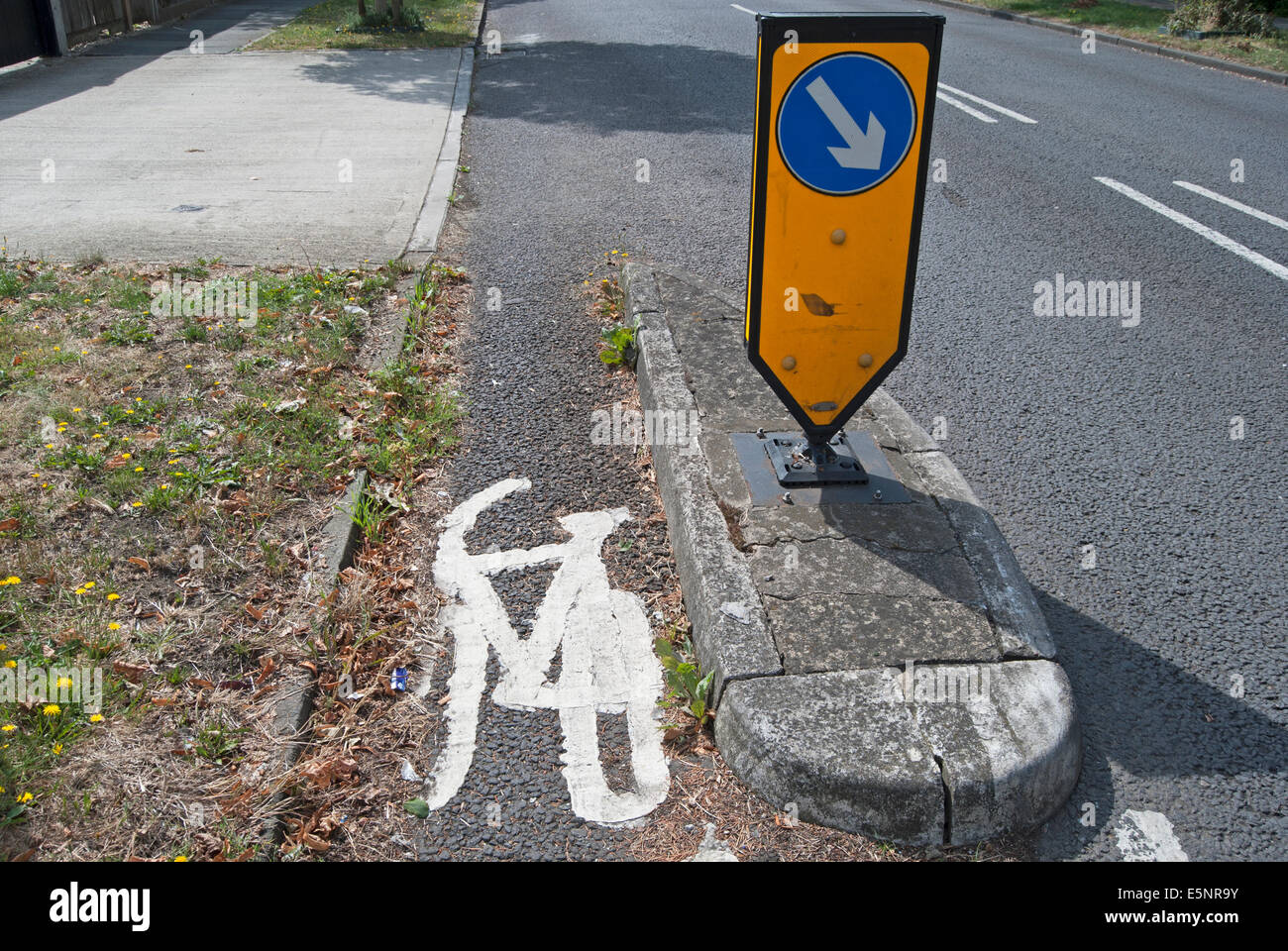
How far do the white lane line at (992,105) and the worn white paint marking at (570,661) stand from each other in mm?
8113

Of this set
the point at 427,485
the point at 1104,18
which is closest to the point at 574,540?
the point at 427,485

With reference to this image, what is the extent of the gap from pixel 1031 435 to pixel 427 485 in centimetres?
264

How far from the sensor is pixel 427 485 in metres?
3.91

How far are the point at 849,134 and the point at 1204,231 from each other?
4.89 metres

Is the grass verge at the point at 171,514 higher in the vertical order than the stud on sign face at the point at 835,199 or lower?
lower

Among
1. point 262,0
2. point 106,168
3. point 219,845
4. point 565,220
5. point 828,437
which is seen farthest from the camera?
point 262,0

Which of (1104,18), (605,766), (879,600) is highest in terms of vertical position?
(1104,18)

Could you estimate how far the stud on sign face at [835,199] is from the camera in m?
2.84

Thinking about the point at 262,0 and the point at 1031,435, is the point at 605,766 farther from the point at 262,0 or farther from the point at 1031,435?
the point at 262,0

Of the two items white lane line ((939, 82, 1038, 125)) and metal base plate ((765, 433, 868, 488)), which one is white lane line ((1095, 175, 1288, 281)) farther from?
metal base plate ((765, 433, 868, 488))

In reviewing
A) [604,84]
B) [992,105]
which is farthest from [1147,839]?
[604,84]

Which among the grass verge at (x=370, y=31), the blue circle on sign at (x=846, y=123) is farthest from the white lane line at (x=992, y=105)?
the blue circle on sign at (x=846, y=123)

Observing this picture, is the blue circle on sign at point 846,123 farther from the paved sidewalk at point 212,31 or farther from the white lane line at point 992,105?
the paved sidewalk at point 212,31

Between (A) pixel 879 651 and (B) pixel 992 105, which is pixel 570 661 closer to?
(A) pixel 879 651
